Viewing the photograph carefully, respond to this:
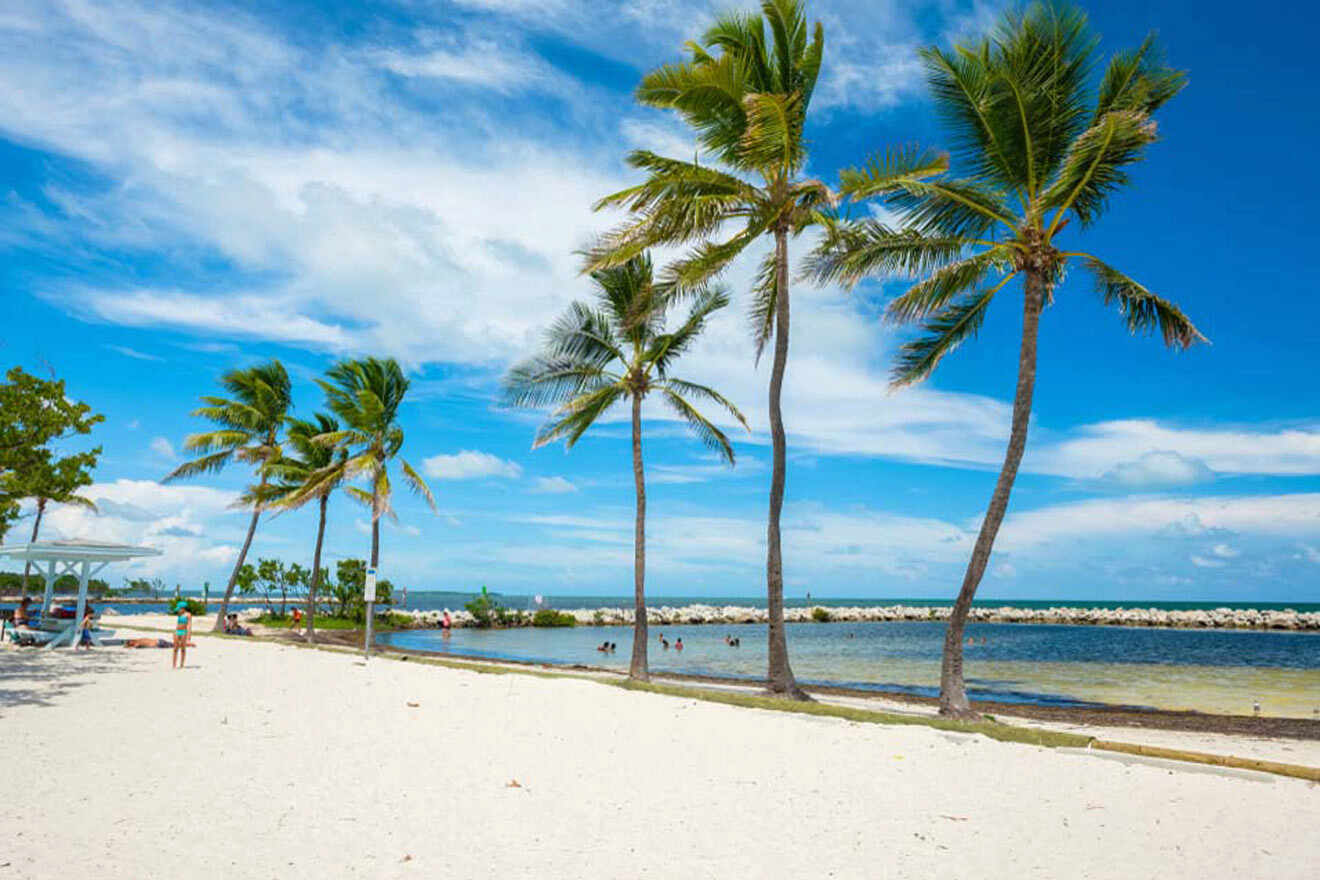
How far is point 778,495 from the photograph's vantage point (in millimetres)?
13406

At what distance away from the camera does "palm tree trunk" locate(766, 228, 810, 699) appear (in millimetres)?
13000

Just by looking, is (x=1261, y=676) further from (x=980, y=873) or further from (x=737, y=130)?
(x=980, y=873)

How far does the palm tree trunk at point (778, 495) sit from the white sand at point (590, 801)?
2431 mm

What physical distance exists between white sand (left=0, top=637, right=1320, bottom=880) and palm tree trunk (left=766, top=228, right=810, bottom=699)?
2.43 meters

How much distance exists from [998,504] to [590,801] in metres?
7.72

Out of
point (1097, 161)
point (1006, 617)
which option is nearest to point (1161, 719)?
point (1097, 161)

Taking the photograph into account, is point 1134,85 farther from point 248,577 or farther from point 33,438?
point 248,577

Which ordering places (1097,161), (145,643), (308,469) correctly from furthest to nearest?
1. (308,469)
2. (145,643)
3. (1097,161)

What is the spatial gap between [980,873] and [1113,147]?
10.3 meters

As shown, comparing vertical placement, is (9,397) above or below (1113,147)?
below

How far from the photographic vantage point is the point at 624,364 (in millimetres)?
16953

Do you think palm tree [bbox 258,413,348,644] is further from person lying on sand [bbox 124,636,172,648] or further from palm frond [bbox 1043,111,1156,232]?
palm frond [bbox 1043,111,1156,232]

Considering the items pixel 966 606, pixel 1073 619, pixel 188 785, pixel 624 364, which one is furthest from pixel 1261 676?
pixel 1073 619

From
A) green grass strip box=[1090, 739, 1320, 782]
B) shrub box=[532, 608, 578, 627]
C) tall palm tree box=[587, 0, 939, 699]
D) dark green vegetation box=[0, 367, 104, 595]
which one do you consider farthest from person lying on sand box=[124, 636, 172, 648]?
shrub box=[532, 608, 578, 627]
